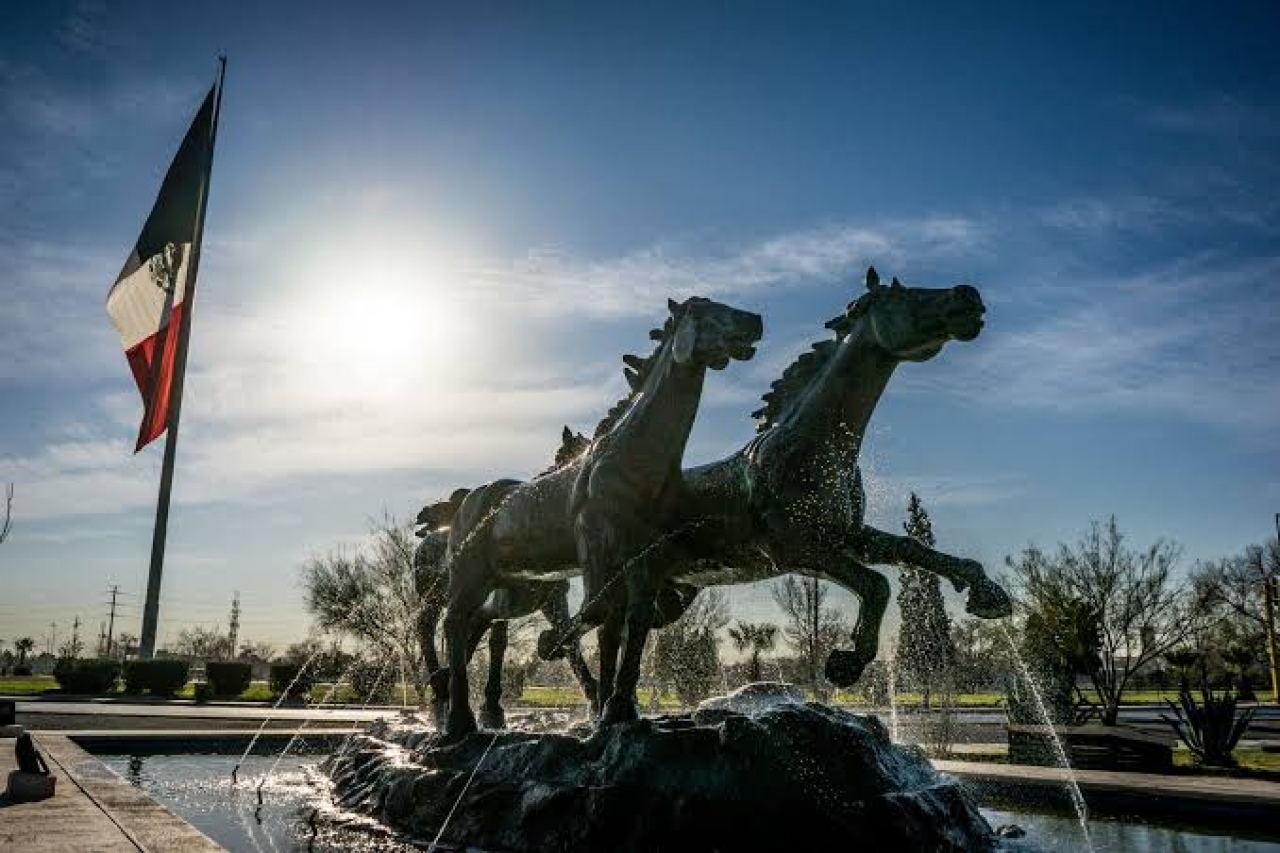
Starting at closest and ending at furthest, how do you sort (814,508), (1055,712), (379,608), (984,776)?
1. (814,508)
2. (984,776)
3. (1055,712)
4. (379,608)

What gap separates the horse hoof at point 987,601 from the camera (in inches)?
238

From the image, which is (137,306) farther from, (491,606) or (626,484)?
(626,484)

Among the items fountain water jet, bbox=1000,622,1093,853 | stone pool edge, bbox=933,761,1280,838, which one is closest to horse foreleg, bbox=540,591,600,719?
fountain water jet, bbox=1000,622,1093,853

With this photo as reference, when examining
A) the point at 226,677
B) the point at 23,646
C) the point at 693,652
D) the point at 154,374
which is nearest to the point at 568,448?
the point at 154,374

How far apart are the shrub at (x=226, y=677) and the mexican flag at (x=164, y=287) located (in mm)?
12479

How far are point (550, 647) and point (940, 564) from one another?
11.4 feet

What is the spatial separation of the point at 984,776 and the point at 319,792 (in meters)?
7.47

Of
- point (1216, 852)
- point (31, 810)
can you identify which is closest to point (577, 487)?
point (31, 810)

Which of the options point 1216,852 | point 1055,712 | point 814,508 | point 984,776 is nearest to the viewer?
point 814,508

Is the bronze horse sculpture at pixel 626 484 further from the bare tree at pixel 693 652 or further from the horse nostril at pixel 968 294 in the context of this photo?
the bare tree at pixel 693 652

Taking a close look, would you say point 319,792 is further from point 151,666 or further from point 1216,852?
point 151,666

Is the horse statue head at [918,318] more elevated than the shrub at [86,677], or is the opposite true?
the horse statue head at [918,318]

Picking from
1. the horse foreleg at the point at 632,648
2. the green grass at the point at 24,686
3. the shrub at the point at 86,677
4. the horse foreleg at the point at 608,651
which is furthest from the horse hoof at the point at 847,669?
the green grass at the point at 24,686

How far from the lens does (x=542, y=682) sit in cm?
6856
